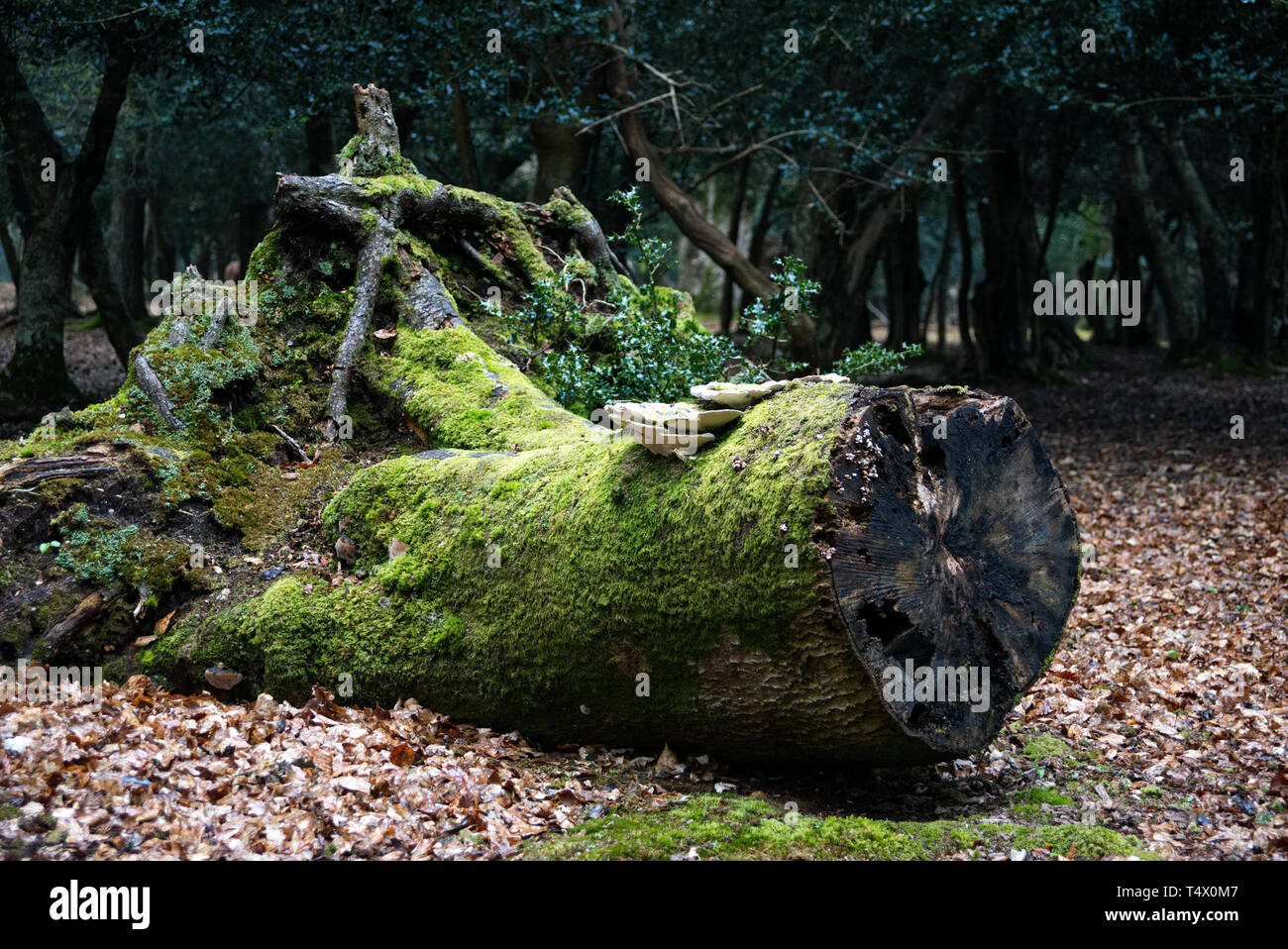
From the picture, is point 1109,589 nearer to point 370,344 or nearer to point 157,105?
point 370,344

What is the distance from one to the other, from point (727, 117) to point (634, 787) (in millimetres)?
15291

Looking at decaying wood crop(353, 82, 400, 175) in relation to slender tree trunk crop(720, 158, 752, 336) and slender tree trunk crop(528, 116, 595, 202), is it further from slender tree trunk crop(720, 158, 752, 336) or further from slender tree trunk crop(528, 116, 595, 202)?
slender tree trunk crop(720, 158, 752, 336)

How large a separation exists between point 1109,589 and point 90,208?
13595mm

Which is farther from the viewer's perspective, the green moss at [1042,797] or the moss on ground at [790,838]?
the green moss at [1042,797]

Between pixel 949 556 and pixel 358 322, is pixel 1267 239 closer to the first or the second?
pixel 358 322

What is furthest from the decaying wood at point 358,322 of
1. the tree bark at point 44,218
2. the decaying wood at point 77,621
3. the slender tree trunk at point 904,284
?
the slender tree trunk at point 904,284

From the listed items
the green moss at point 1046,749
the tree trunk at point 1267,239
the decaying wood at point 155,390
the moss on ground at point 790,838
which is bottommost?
A: the green moss at point 1046,749

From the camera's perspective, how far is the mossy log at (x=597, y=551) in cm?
403

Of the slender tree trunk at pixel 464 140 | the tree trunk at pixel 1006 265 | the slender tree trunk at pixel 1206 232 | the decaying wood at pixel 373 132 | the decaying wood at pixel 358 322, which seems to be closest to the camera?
the decaying wood at pixel 358 322

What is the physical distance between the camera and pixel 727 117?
1780cm

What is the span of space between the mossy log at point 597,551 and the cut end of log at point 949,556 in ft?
0.04

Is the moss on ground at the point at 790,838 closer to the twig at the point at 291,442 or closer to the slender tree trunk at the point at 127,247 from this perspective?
the twig at the point at 291,442

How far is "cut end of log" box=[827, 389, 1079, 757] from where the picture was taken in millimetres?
3953

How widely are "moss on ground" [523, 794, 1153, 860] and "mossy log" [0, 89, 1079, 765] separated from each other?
0.34 m
